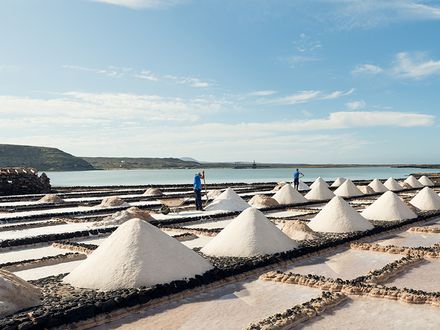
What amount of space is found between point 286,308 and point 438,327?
5.12ft

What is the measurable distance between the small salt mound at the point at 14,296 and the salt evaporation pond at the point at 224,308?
939 mm

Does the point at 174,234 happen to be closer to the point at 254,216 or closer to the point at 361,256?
the point at 254,216

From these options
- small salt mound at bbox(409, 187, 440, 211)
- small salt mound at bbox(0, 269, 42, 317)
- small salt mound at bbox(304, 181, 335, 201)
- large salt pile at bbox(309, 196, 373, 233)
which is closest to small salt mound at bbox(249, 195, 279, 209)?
small salt mound at bbox(304, 181, 335, 201)

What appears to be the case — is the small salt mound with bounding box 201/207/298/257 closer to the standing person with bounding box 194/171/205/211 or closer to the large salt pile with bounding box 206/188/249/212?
the standing person with bounding box 194/171/205/211

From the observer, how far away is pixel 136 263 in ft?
19.8

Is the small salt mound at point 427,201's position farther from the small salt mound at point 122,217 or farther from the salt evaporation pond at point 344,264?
the small salt mound at point 122,217

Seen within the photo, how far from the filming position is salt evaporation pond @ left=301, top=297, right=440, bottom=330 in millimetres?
4581

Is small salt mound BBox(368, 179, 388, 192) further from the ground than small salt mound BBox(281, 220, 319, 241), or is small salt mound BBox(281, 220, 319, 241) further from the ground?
small salt mound BBox(368, 179, 388, 192)

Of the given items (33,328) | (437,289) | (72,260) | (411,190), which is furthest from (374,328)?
(411,190)

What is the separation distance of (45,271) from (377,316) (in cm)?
506

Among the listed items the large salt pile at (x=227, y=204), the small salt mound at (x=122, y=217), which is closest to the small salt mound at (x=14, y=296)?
the small salt mound at (x=122, y=217)

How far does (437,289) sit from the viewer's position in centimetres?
587

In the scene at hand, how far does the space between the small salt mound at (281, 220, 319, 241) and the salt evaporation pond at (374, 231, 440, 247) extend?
1.44 metres

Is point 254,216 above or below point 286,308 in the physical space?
above
